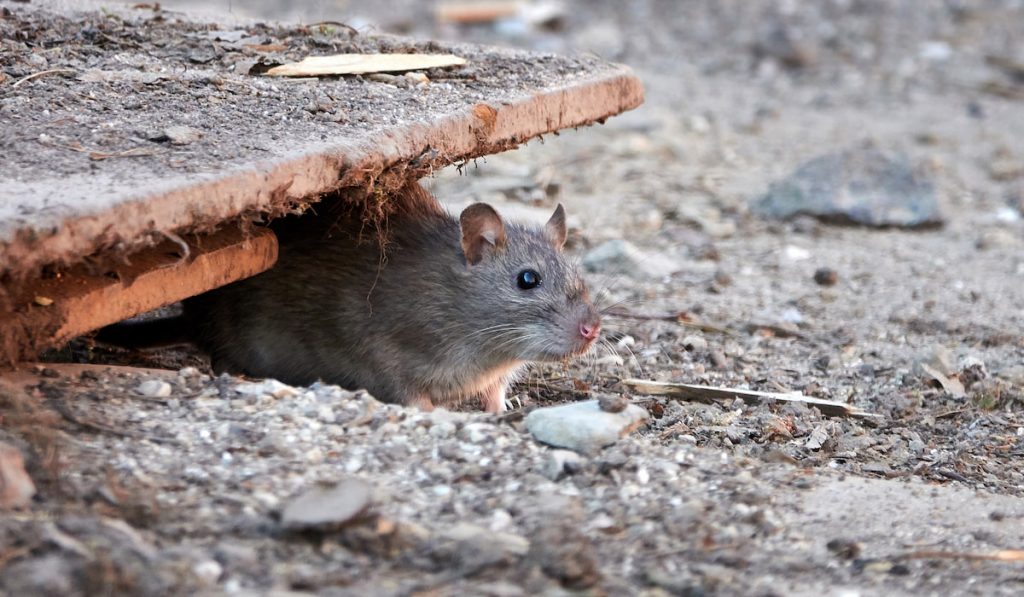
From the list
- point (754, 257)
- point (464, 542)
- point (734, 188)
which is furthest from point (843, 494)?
point (734, 188)

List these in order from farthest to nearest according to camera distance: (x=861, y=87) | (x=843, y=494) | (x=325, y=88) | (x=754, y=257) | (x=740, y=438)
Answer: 1. (x=861, y=87)
2. (x=754, y=257)
3. (x=325, y=88)
4. (x=740, y=438)
5. (x=843, y=494)

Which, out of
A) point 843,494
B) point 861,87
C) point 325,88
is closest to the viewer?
point 843,494

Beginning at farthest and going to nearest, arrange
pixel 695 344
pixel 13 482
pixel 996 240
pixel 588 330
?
pixel 996 240 < pixel 695 344 < pixel 588 330 < pixel 13 482

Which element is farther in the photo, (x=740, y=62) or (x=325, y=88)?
(x=740, y=62)

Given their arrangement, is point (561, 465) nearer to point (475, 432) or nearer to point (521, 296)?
point (475, 432)

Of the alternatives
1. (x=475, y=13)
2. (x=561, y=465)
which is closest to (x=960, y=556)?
(x=561, y=465)

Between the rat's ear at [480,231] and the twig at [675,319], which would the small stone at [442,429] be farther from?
the twig at [675,319]

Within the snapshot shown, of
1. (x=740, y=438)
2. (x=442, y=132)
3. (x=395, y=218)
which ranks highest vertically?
(x=442, y=132)

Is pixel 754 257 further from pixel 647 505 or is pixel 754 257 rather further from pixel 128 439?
pixel 128 439
